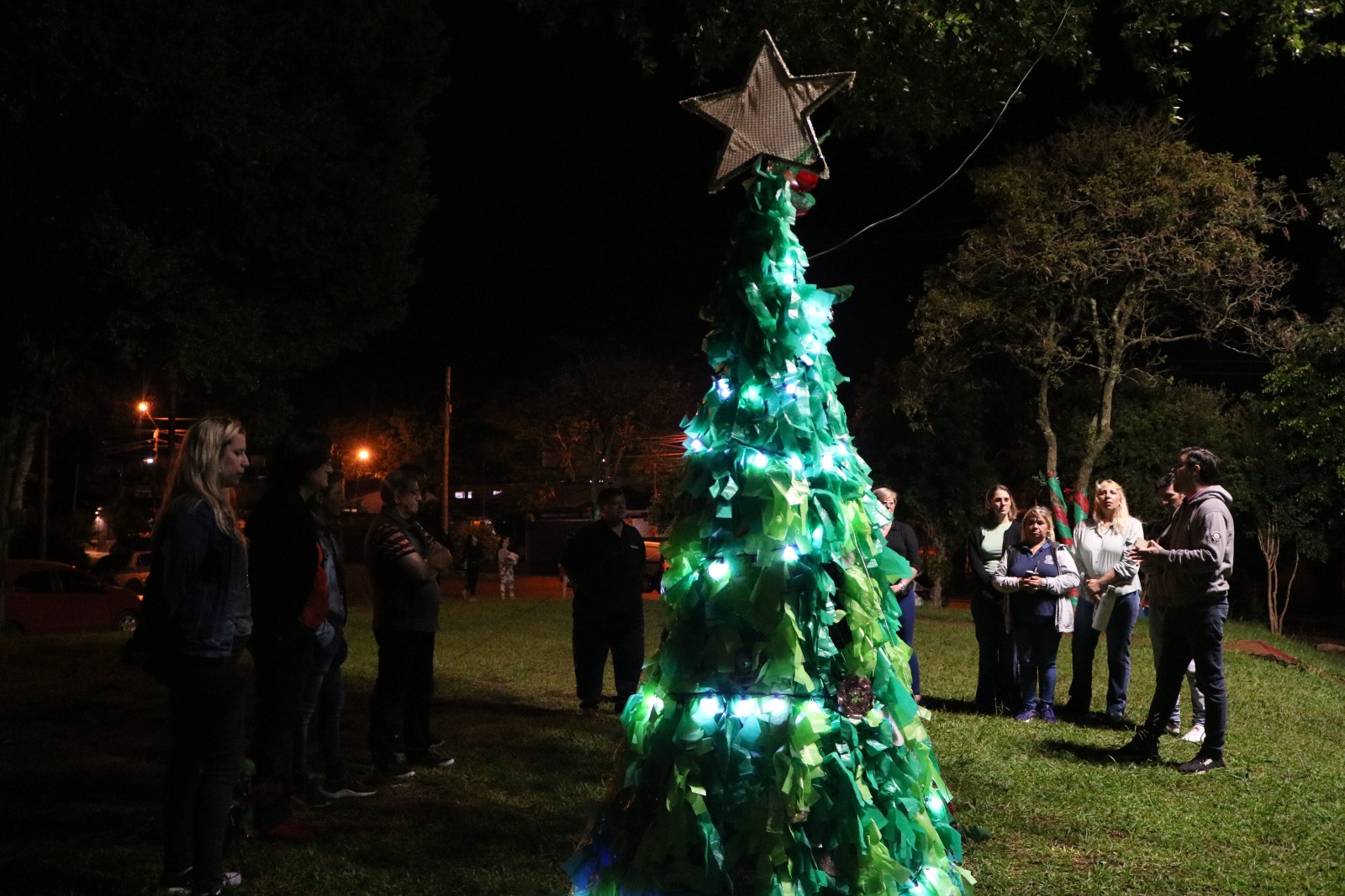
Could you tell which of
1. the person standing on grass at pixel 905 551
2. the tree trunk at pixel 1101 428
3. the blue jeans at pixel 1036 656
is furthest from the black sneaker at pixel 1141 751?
the tree trunk at pixel 1101 428

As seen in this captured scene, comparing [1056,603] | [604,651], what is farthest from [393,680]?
[1056,603]

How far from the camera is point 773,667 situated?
354cm

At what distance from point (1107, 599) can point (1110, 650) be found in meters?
0.39

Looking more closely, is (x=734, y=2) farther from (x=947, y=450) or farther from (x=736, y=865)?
(x=947, y=450)

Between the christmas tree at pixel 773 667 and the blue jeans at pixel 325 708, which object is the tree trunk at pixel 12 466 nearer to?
the blue jeans at pixel 325 708

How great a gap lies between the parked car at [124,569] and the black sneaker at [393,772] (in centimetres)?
2041

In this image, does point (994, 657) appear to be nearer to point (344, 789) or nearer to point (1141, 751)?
point (1141, 751)

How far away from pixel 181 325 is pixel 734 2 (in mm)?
8310

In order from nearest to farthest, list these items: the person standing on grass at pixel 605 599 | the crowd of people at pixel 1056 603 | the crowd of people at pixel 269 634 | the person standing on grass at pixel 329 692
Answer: the crowd of people at pixel 269 634
the person standing on grass at pixel 329 692
the crowd of people at pixel 1056 603
the person standing on grass at pixel 605 599

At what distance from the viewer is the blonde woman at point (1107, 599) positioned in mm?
8398

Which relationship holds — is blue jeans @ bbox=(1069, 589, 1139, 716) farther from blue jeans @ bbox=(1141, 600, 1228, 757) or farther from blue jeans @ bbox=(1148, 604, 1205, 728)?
blue jeans @ bbox=(1141, 600, 1228, 757)

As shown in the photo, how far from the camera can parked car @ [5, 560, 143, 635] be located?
60.8ft

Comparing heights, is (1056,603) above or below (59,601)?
above

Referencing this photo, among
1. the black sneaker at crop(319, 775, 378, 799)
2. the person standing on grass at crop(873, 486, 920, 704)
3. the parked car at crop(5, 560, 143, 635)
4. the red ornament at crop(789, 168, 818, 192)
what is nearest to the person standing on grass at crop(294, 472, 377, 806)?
the black sneaker at crop(319, 775, 378, 799)
